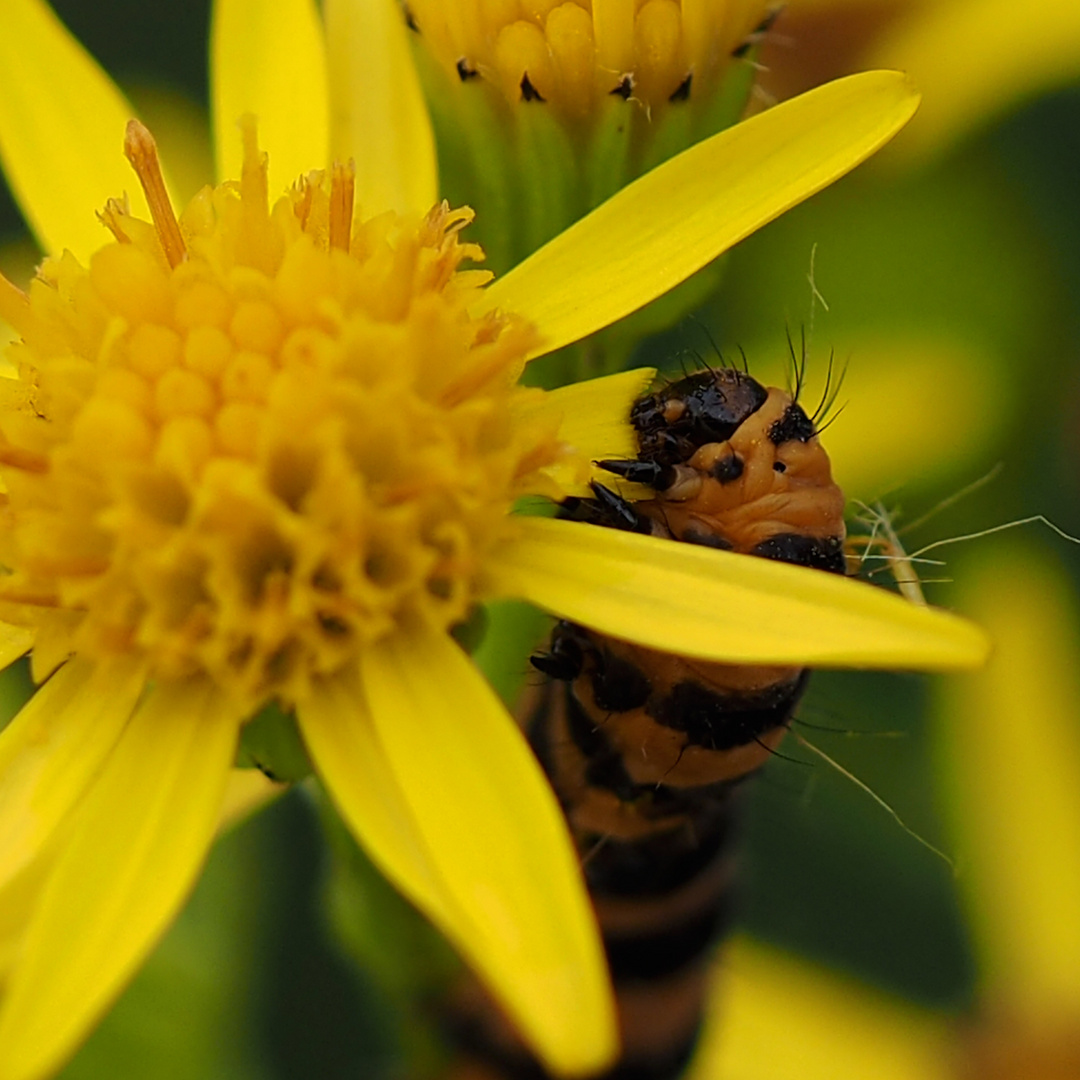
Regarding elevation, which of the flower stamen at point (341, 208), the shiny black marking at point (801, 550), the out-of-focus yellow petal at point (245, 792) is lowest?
the out-of-focus yellow petal at point (245, 792)

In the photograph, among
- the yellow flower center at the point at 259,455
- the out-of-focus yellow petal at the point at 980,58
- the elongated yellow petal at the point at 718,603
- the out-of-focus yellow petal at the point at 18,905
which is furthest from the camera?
the out-of-focus yellow petal at the point at 980,58

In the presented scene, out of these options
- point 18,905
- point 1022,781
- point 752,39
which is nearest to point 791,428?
point 752,39

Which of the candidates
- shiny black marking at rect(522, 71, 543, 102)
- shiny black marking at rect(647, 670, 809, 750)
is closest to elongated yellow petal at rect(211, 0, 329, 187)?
shiny black marking at rect(522, 71, 543, 102)

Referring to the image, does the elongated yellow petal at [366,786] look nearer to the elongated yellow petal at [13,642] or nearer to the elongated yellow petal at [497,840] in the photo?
the elongated yellow petal at [497,840]

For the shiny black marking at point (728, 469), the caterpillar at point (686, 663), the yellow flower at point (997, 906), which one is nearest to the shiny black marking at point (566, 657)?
the caterpillar at point (686, 663)

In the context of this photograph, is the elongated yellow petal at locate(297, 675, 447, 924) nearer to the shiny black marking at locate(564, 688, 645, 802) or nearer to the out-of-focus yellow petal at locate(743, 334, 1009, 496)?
the shiny black marking at locate(564, 688, 645, 802)

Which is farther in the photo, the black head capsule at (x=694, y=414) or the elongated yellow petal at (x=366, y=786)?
the black head capsule at (x=694, y=414)

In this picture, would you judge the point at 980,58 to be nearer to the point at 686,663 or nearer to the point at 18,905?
the point at 686,663
